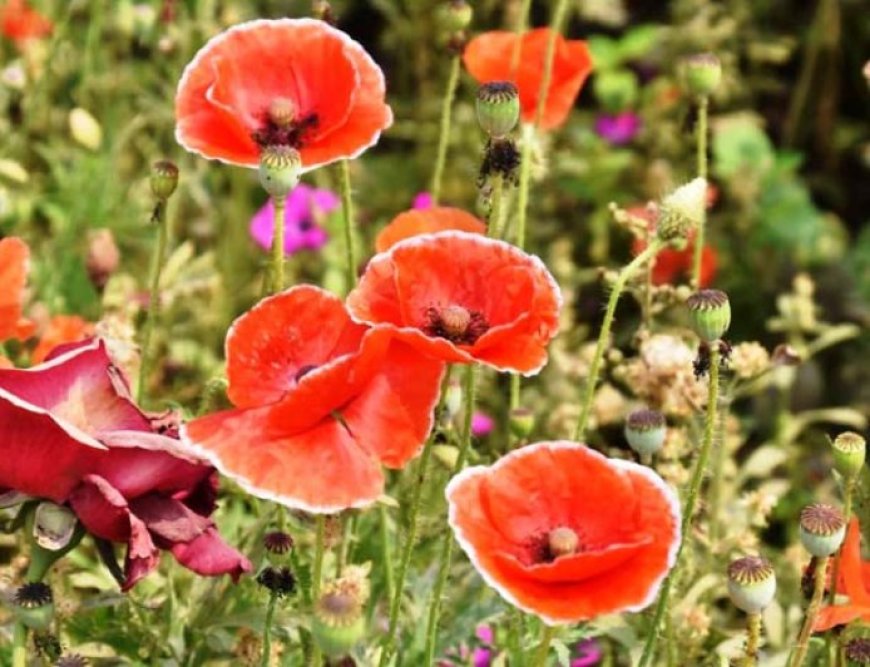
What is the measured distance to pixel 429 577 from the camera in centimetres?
170

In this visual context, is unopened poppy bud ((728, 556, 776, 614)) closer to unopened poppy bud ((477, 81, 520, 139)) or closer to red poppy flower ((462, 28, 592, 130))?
unopened poppy bud ((477, 81, 520, 139))

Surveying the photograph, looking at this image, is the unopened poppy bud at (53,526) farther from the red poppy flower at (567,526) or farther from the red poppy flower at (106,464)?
the red poppy flower at (567,526)

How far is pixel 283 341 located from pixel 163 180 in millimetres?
277

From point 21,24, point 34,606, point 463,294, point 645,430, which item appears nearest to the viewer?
point 34,606

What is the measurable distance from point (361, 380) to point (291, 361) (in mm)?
74

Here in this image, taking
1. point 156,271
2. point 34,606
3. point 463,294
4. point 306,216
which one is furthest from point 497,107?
point 306,216

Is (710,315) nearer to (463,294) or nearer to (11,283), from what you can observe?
(463,294)

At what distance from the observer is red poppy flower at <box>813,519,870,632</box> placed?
138cm

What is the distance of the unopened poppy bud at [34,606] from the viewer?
3.84 ft

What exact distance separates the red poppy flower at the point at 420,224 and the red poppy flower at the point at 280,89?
13cm

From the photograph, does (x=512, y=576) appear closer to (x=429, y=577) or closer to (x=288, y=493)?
(x=288, y=493)

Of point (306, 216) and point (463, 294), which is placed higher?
point (463, 294)

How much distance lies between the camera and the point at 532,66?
1.84 m

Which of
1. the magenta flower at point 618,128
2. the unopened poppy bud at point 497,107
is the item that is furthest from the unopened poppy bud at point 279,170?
the magenta flower at point 618,128
